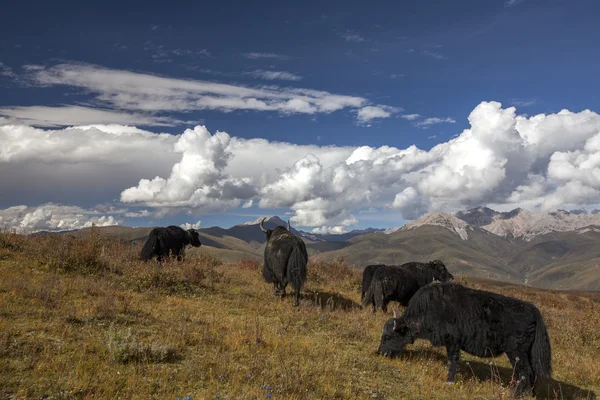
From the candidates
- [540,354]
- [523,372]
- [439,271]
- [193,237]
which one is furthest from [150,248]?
[540,354]

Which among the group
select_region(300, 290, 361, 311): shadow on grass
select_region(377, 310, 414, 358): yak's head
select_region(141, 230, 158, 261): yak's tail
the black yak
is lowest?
select_region(300, 290, 361, 311): shadow on grass

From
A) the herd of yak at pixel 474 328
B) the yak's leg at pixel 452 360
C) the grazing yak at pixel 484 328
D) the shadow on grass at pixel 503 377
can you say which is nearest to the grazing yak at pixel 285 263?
the shadow on grass at pixel 503 377

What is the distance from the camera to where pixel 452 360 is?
8.32 m

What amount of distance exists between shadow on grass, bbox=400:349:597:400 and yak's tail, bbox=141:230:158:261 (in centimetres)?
1238

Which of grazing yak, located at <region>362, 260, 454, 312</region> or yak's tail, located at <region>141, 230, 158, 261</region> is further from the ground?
yak's tail, located at <region>141, 230, 158, 261</region>

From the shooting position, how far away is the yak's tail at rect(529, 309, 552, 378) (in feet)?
26.0

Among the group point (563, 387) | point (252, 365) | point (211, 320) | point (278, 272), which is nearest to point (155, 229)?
point (278, 272)

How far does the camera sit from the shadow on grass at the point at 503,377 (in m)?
8.62

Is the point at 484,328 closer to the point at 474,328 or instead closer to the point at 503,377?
the point at 474,328

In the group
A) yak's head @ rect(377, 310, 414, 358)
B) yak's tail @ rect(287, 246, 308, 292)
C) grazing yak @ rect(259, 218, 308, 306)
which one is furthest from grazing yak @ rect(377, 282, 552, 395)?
grazing yak @ rect(259, 218, 308, 306)

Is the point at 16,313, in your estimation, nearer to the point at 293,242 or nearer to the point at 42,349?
the point at 42,349

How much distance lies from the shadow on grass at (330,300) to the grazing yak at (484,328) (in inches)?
217

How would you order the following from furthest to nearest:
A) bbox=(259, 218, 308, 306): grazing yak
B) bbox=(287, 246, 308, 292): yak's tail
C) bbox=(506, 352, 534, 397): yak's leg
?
bbox=(259, 218, 308, 306): grazing yak → bbox=(287, 246, 308, 292): yak's tail → bbox=(506, 352, 534, 397): yak's leg

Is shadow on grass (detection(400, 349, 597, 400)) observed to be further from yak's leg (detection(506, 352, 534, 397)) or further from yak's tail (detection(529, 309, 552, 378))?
yak's tail (detection(529, 309, 552, 378))
